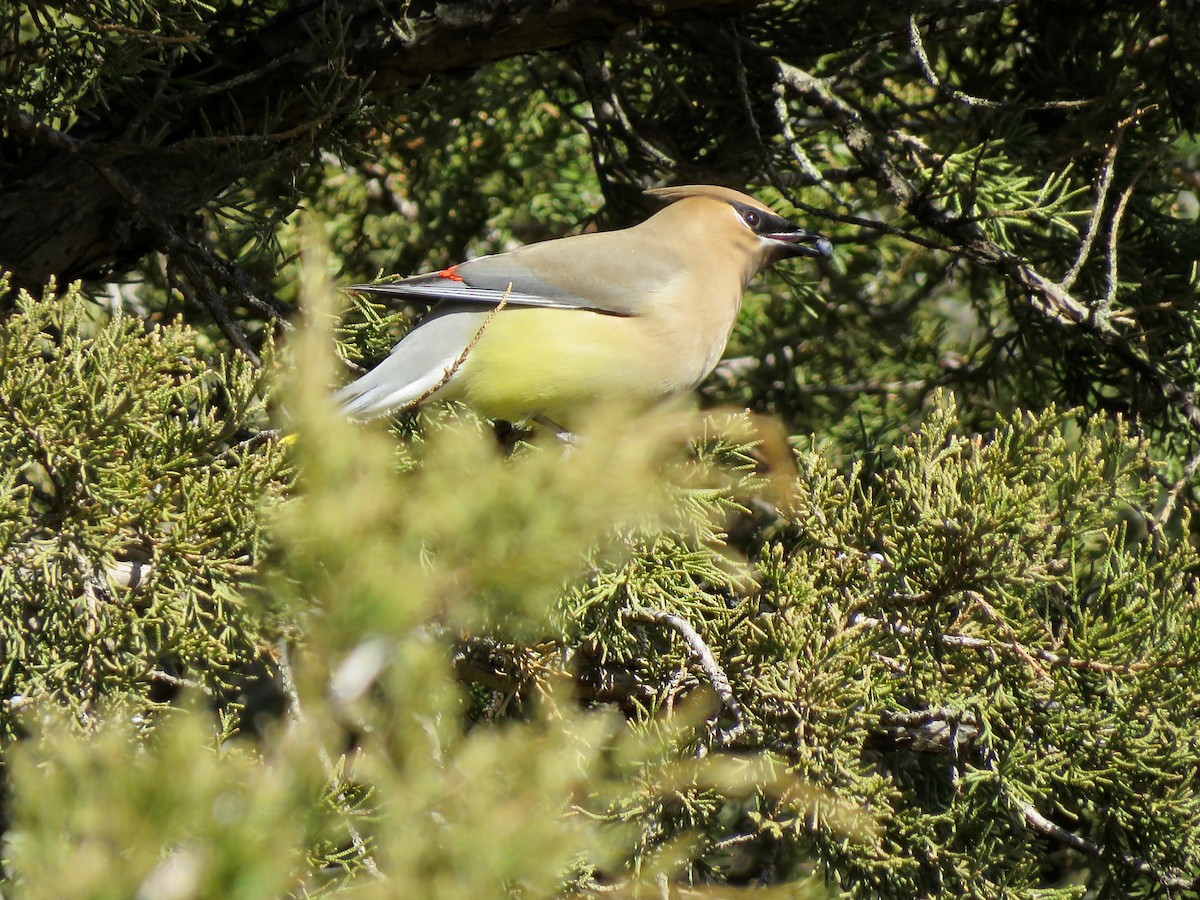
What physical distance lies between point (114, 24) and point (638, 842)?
6.15 feet

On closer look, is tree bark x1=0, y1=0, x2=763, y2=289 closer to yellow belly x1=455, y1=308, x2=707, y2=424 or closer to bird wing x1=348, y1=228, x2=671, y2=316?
bird wing x1=348, y1=228, x2=671, y2=316

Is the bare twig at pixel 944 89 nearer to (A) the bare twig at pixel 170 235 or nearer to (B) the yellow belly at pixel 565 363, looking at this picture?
(B) the yellow belly at pixel 565 363

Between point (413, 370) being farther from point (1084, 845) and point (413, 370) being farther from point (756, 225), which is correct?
point (1084, 845)

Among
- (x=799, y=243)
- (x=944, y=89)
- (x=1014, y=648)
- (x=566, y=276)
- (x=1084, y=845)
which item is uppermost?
(x=944, y=89)

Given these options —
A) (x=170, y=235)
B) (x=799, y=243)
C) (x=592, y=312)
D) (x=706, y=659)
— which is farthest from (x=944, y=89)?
(x=170, y=235)

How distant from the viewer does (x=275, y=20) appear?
115 inches

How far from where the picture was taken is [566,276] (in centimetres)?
334

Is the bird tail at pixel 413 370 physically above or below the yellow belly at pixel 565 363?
above

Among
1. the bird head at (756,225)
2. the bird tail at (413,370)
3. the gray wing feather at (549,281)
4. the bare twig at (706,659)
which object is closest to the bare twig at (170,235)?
the bird tail at (413,370)

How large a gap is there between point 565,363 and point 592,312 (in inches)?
8.4

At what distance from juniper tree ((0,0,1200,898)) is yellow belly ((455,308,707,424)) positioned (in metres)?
0.31

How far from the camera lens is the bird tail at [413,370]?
2817mm

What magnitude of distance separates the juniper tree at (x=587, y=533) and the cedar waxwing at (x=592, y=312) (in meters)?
0.15

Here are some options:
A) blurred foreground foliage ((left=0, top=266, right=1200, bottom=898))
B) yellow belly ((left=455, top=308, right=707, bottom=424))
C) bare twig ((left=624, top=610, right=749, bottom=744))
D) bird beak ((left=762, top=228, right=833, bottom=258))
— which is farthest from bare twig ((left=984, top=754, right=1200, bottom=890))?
bird beak ((left=762, top=228, right=833, bottom=258))
